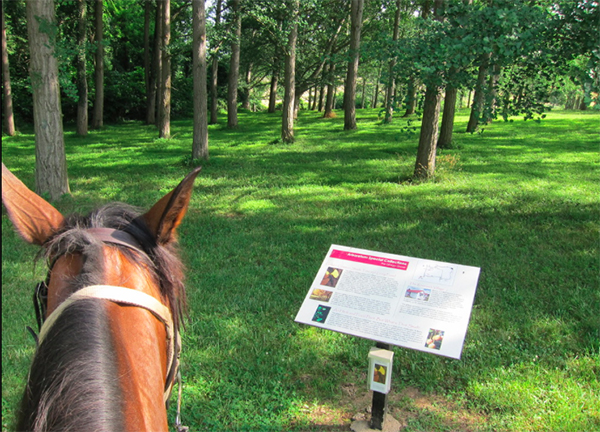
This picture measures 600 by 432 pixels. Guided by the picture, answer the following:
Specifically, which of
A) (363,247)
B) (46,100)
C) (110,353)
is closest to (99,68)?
(46,100)

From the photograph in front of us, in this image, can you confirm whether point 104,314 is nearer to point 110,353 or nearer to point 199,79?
point 110,353

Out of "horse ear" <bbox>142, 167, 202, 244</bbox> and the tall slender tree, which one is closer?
"horse ear" <bbox>142, 167, 202, 244</bbox>

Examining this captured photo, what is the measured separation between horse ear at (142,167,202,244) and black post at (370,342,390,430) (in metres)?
1.92

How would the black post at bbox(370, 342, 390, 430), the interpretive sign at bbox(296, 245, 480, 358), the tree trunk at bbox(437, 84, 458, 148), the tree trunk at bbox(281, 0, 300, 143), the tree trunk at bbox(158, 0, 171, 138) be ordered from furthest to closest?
the tree trunk at bbox(158, 0, 171, 138)
the tree trunk at bbox(281, 0, 300, 143)
the tree trunk at bbox(437, 84, 458, 148)
the black post at bbox(370, 342, 390, 430)
the interpretive sign at bbox(296, 245, 480, 358)

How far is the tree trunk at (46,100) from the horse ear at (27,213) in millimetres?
7053

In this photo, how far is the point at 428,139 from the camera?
345 inches

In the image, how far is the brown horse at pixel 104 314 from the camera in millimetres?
934

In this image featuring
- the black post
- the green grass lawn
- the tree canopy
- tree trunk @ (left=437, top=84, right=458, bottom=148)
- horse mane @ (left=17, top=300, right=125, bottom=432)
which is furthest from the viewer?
tree trunk @ (left=437, top=84, right=458, bottom=148)

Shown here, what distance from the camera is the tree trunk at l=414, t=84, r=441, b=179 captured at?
8.55 m

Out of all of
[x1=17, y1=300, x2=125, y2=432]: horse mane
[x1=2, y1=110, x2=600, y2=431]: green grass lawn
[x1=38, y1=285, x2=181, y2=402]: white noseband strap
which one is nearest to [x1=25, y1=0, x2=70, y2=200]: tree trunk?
[x1=2, y1=110, x2=600, y2=431]: green grass lawn

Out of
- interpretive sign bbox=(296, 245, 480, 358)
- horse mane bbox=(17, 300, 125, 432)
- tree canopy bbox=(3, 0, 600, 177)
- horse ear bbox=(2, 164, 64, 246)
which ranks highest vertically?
tree canopy bbox=(3, 0, 600, 177)

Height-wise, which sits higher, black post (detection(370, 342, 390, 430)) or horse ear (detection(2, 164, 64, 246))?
horse ear (detection(2, 164, 64, 246))

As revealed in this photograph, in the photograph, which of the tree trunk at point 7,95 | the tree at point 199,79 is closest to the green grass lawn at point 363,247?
the tree at point 199,79

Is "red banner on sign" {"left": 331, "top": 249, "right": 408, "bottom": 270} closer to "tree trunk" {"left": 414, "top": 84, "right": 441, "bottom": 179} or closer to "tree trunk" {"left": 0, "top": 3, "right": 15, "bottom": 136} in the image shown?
"tree trunk" {"left": 414, "top": 84, "right": 441, "bottom": 179}
